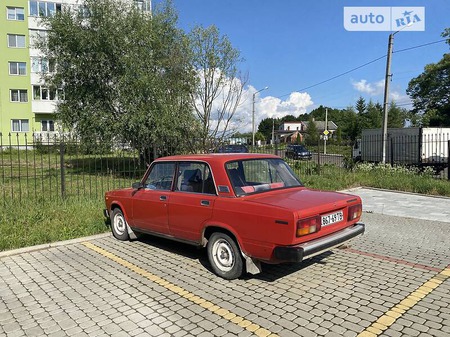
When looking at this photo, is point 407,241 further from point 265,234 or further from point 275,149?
point 275,149

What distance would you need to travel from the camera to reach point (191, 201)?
15.5 ft

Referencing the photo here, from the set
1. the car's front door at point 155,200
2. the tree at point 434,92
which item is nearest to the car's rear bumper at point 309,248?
the car's front door at point 155,200

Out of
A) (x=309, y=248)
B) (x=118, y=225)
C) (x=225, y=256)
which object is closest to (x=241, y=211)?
(x=225, y=256)

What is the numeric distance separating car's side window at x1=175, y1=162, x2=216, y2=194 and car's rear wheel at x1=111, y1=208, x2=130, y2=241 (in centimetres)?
184

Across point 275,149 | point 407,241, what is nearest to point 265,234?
point 407,241

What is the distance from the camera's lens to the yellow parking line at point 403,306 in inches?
124

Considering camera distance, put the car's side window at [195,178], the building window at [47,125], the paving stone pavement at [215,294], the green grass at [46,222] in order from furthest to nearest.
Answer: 1. the building window at [47,125]
2. the green grass at [46,222]
3. the car's side window at [195,178]
4. the paving stone pavement at [215,294]

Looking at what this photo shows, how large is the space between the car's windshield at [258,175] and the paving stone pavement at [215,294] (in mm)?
1145

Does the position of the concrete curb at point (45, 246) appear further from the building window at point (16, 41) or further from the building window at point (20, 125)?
the building window at point (16, 41)

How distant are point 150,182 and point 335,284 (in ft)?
10.4

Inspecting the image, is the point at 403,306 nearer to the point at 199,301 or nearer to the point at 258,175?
the point at 199,301

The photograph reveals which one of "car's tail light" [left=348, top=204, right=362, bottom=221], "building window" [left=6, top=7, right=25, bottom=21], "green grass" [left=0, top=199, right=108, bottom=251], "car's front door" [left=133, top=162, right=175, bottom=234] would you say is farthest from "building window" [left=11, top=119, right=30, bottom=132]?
"car's tail light" [left=348, top=204, right=362, bottom=221]

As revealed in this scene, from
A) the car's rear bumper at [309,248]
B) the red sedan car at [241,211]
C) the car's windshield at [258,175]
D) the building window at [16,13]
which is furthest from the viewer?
the building window at [16,13]

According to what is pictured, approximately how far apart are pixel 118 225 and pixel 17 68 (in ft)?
128
